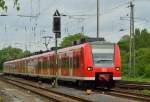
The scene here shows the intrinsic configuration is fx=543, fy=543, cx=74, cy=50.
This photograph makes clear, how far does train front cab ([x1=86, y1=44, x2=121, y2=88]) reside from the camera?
1239 inches

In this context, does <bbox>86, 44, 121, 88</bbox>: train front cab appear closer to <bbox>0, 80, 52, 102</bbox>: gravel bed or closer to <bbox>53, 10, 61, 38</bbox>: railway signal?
<bbox>0, 80, 52, 102</bbox>: gravel bed

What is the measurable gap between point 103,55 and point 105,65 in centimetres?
63

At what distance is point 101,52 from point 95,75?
147cm

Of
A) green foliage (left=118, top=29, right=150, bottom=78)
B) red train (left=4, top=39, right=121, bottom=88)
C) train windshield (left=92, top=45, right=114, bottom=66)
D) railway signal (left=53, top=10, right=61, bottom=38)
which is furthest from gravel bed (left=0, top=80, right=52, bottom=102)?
green foliage (left=118, top=29, right=150, bottom=78)

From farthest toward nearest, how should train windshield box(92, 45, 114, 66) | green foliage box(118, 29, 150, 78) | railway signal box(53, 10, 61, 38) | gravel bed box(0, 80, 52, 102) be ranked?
1. green foliage box(118, 29, 150, 78)
2. railway signal box(53, 10, 61, 38)
3. train windshield box(92, 45, 114, 66)
4. gravel bed box(0, 80, 52, 102)

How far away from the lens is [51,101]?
23.3m

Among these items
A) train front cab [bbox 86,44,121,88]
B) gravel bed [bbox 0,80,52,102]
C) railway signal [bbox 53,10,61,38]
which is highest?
railway signal [bbox 53,10,61,38]

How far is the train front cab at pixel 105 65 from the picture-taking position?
31469mm

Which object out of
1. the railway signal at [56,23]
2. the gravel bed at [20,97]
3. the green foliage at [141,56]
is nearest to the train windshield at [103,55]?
the gravel bed at [20,97]

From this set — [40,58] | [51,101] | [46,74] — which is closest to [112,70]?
[51,101]

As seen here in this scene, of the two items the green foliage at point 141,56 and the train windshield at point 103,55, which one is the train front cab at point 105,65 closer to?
the train windshield at point 103,55

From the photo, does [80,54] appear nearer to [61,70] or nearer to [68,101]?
[61,70]

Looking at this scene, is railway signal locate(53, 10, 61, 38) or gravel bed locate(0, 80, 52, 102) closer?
gravel bed locate(0, 80, 52, 102)

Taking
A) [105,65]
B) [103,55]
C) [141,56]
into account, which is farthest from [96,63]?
[141,56]
